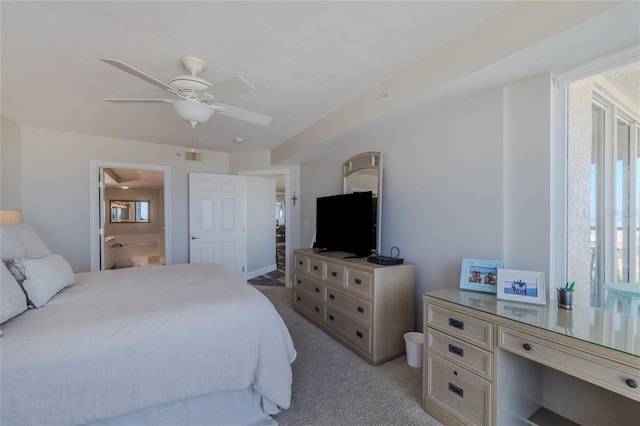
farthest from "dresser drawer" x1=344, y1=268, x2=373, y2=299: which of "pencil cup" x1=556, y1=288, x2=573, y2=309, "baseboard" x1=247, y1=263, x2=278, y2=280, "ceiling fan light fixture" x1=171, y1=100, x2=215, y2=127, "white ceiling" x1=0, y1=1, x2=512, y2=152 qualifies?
"baseboard" x1=247, y1=263, x2=278, y2=280

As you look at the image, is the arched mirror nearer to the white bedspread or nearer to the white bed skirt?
the white bedspread

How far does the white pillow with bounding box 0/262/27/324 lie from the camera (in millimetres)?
1471

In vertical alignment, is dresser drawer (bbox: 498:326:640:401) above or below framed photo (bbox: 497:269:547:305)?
below

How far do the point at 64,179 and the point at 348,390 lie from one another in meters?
4.58

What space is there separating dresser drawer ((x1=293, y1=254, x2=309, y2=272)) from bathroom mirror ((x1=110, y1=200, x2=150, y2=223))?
747 centimetres

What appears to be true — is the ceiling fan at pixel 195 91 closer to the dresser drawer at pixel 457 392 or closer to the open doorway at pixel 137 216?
the dresser drawer at pixel 457 392

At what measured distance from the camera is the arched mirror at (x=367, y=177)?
3.05 meters

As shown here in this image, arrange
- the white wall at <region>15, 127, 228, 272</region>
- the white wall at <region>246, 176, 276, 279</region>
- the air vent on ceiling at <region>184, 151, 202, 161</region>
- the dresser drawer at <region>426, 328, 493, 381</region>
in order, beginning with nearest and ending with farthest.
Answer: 1. the dresser drawer at <region>426, 328, 493, 381</region>
2. the white wall at <region>15, 127, 228, 272</region>
3. the air vent on ceiling at <region>184, 151, 202, 161</region>
4. the white wall at <region>246, 176, 276, 279</region>

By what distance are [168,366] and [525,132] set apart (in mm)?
2633

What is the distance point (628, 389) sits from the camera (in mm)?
1112

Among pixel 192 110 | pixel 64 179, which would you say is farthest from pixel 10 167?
pixel 192 110

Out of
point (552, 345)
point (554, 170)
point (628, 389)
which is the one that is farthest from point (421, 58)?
point (628, 389)

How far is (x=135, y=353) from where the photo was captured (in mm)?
1430

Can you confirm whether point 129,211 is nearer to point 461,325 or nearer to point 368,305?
point 368,305
